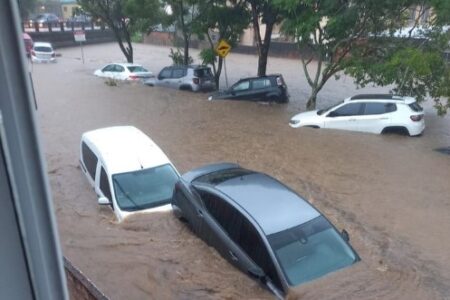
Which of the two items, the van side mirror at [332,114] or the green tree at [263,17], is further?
the green tree at [263,17]

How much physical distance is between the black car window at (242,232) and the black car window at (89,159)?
9.04ft

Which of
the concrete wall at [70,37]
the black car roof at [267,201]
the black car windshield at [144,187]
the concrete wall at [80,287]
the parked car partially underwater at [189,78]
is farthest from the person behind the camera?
the concrete wall at [70,37]

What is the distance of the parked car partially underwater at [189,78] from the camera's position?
18.6 m

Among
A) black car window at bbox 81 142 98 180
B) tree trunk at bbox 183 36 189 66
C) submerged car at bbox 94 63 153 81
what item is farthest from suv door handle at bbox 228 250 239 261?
tree trunk at bbox 183 36 189 66

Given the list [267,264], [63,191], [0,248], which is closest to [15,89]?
[0,248]

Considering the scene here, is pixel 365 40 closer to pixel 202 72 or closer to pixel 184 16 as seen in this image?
pixel 202 72

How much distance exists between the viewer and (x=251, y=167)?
1009 centimetres

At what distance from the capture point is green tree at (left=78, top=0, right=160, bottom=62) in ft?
75.2

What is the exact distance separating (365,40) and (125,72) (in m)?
11.1

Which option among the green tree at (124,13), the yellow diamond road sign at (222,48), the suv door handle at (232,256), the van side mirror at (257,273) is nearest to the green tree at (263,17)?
the yellow diamond road sign at (222,48)

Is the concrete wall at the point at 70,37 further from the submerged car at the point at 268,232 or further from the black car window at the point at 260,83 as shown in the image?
the submerged car at the point at 268,232

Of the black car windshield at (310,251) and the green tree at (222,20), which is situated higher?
the green tree at (222,20)

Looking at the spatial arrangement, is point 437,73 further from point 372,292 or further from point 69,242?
point 69,242

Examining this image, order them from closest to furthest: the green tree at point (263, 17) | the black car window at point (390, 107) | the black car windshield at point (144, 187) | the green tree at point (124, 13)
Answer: the black car windshield at point (144, 187)
the black car window at point (390, 107)
the green tree at point (263, 17)
the green tree at point (124, 13)
